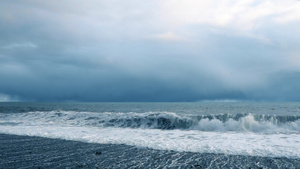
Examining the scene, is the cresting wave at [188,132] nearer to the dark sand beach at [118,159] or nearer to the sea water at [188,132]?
the sea water at [188,132]

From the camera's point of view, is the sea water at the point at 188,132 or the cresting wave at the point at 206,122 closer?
the sea water at the point at 188,132

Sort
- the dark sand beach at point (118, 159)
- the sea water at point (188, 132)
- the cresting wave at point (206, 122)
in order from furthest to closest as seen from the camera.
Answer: the cresting wave at point (206, 122) → the sea water at point (188, 132) → the dark sand beach at point (118, 159)

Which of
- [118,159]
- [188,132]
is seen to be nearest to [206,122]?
[188,132]

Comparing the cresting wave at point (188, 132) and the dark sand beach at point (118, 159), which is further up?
the dark sand beach at point (118, 159)

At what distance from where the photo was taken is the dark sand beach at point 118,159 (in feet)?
27.5

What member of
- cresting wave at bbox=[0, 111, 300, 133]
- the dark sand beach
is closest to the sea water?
cresting wave at bbox=[0, 111, 300, 133]

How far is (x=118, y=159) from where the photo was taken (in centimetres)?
922

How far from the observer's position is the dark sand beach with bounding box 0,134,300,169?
8391 mm

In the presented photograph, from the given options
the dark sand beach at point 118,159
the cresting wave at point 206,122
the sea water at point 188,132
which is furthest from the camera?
the cresting wave at point 206,122

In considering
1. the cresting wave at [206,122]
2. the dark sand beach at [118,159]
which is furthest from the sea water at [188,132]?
the dark sand beach at [118,159]

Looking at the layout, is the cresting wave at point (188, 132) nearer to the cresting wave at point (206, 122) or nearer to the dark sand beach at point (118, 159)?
the cresting wave at point (206, 122)

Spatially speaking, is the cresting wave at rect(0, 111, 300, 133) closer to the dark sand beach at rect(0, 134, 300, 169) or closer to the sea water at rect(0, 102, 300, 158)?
the sea water at rect(0, 102, 300, 158)

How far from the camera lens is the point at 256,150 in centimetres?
1115

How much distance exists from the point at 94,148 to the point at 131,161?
3148mm
